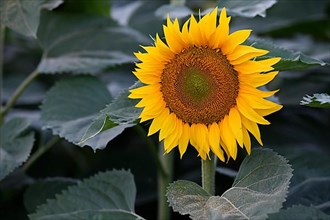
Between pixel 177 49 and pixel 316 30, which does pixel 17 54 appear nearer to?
pixel 316 30

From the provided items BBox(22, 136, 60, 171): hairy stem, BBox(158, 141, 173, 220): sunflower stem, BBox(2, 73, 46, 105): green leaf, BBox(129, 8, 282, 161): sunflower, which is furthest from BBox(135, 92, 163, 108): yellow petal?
BBox(2, 73, 46, 105): green leaf

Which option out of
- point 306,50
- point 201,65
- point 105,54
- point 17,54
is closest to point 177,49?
point 201,65

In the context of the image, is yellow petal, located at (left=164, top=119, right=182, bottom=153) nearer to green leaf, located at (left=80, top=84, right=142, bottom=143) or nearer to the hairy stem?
green leaf, located at (left=80, top=84, right=142, bottom=143)

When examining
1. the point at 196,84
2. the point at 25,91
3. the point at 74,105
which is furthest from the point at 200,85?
the point at 25,91

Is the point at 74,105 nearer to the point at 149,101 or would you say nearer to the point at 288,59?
the point at 149,101

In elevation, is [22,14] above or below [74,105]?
above

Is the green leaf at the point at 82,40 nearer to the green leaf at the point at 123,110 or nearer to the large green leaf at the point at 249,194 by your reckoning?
the green leaf at the point at 123,110

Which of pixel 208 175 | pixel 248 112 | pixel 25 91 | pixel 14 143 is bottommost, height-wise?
pixel 25 91
